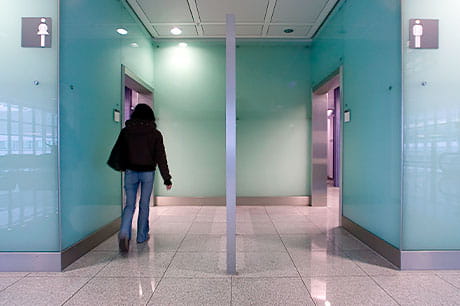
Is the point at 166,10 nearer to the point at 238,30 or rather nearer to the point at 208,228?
the point at 238,30

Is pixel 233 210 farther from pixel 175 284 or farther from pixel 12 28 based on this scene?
pixel 12 28

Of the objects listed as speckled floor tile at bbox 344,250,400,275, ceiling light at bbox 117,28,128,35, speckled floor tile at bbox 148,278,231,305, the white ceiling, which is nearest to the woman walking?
speckled floor tile at bbox 148,278,231,305

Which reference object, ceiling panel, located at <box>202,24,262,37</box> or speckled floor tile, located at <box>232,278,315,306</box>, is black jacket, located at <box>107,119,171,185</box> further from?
ceiling panel, located at <box>202,24,262,37</box>

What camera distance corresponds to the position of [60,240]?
2824mm

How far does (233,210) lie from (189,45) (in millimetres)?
4607

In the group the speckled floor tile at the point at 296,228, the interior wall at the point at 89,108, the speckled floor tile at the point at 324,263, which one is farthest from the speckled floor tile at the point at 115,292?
the speckled floor tile at the point at 296,228

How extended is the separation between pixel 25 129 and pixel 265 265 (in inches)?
104

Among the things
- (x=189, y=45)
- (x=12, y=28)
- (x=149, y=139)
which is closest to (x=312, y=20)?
(x=189, y=45)

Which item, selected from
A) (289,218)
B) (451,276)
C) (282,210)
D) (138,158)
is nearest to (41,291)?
(138,158)

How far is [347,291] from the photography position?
2441 mm

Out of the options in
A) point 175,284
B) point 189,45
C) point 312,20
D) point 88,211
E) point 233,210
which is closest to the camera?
point 175,284

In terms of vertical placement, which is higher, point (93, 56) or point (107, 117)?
point (93, 56)

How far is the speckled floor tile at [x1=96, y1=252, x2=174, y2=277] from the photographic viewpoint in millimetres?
2801

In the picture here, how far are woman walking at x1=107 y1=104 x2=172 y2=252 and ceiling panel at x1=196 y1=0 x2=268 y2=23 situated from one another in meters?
2.20
